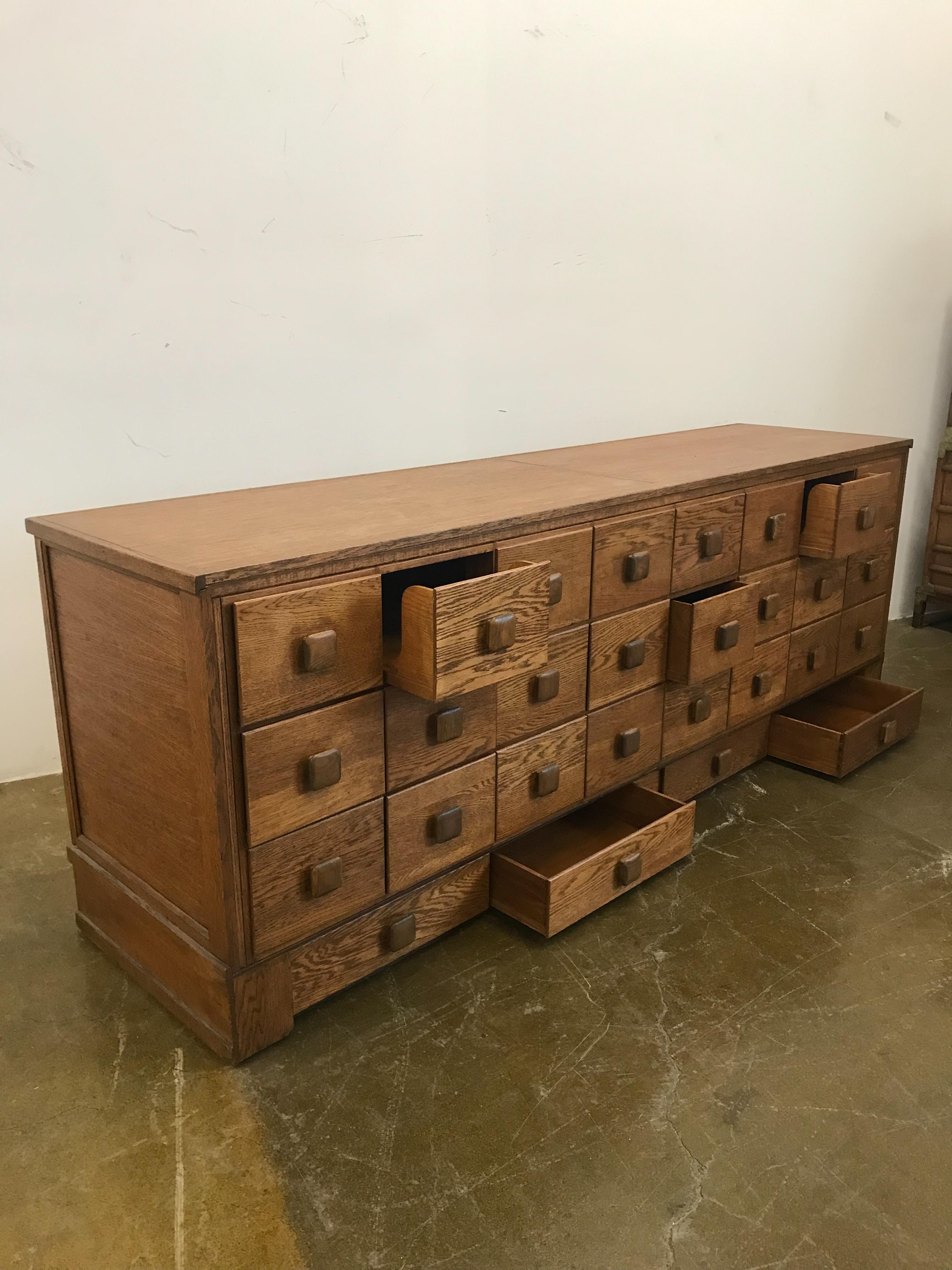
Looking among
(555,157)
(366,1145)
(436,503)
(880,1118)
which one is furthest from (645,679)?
(555,157)

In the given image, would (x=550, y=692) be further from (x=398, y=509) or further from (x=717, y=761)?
(x=717, y=761)

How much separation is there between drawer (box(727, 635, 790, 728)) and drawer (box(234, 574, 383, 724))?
1134mm

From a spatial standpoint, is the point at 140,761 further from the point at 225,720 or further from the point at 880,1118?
the point at 880,1118

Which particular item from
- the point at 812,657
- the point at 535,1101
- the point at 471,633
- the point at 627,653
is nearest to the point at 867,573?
the point at 812,657

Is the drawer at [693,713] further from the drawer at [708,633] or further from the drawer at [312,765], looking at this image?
the drawer at [312,765]

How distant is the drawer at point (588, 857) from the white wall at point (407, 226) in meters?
1.08

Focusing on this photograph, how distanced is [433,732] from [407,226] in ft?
4.73

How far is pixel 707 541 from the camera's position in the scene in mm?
2211

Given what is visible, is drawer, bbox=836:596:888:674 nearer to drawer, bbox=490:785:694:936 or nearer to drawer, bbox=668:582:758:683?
drawer, bbox=668:582:758:683

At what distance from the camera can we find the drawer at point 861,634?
2791 millimetres

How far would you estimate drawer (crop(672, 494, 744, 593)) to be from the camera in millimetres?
2162

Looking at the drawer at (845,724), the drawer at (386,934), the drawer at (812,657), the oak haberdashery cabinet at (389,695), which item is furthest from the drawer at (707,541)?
the drawer at (386,934)

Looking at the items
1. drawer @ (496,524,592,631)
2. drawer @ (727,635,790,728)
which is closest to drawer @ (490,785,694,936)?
drawer @ (727,635,790,728)

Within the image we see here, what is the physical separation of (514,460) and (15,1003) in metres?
1.53
